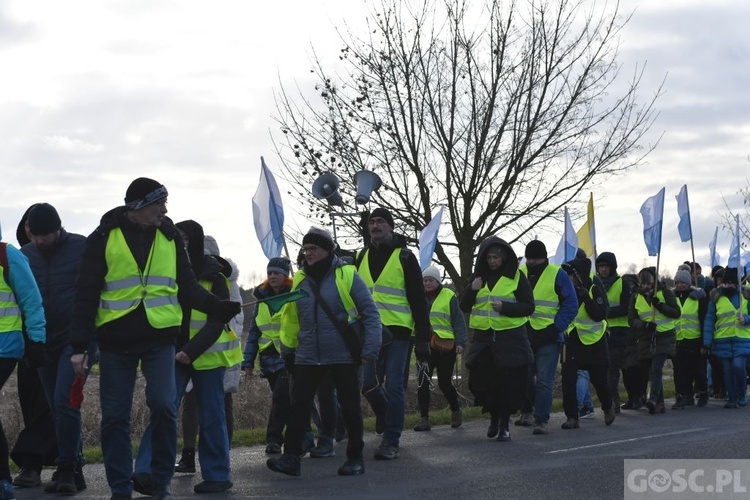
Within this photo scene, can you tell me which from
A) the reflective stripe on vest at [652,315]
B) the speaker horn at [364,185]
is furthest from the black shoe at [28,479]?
the reflective stripe on vest at [652,315]

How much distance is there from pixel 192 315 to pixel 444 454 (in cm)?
291

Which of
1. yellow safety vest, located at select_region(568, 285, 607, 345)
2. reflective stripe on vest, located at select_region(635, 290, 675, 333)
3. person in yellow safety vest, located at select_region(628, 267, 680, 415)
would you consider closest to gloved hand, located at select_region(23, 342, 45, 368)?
yellow safety vest, located at select_region(568, 285, 607, 345)

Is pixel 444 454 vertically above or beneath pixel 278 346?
beneath

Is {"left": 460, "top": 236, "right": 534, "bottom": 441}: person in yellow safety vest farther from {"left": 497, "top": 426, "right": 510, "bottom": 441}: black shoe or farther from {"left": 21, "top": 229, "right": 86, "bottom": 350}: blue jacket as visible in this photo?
{"left": 21, "top": 229, "right": 86, "bottom": 350}: blue jacket

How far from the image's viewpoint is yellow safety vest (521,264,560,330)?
1405 centimetres

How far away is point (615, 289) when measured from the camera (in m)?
17.0

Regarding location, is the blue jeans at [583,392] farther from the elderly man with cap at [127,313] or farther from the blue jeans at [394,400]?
the elderly man with cap at [127,313]

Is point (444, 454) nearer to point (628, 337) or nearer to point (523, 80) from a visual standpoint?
point (628, 337)

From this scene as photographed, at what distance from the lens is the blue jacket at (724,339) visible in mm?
18484

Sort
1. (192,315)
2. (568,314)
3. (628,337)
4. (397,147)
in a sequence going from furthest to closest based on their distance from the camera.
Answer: (397,147)
(628,337)
(568,314)
(192,315)

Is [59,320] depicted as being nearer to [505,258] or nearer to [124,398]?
[124,398]

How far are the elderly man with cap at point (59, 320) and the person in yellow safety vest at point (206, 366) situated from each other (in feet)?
1.56

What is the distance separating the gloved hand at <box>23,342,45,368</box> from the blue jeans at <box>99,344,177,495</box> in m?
1.05

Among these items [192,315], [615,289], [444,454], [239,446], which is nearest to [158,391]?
[192,315]
